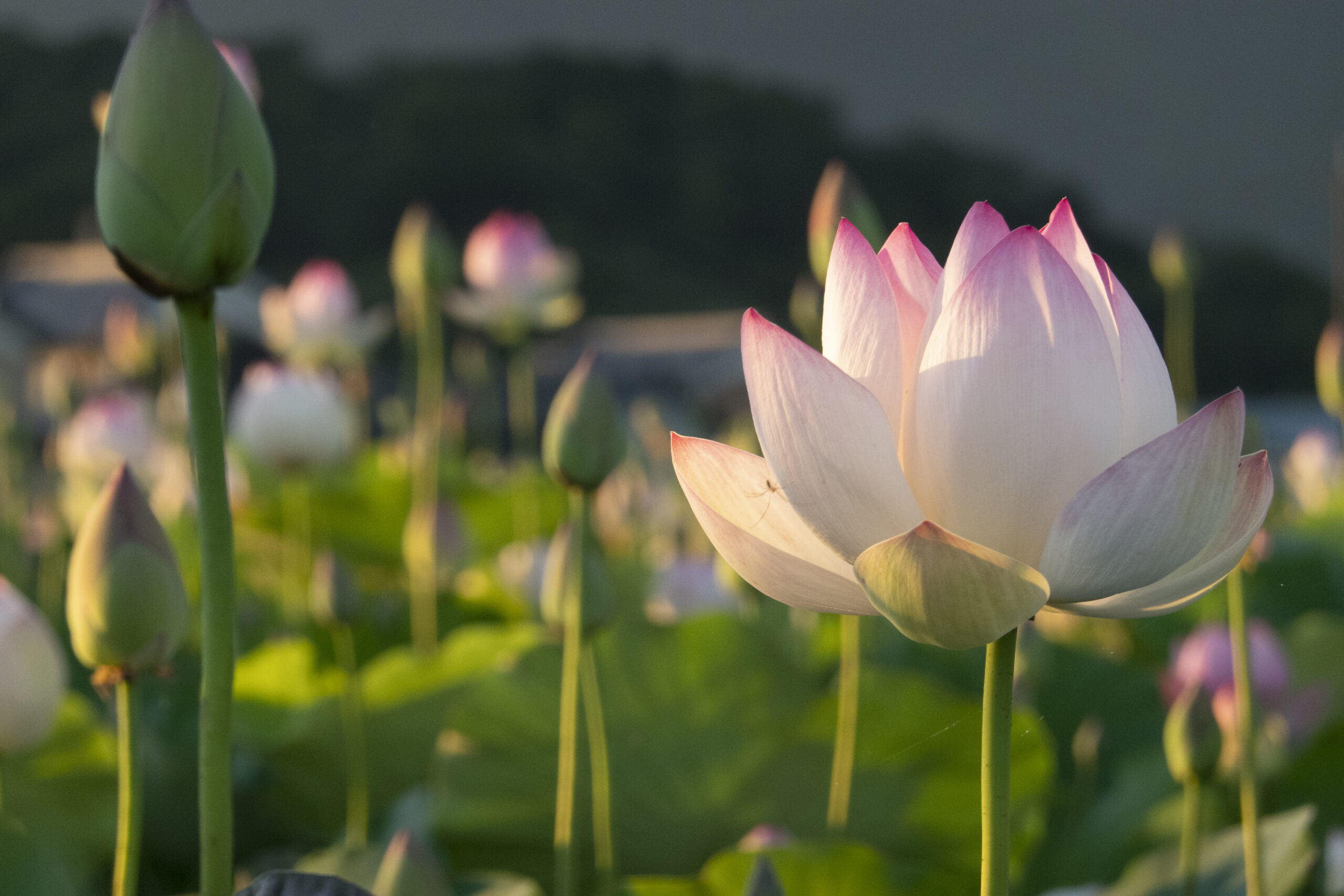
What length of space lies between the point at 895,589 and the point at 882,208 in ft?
38.4

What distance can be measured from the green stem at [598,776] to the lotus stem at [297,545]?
0.43 m

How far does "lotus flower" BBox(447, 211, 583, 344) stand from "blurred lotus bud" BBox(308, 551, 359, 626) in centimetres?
A: 67

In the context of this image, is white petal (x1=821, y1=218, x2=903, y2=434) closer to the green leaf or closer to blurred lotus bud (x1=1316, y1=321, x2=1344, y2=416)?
the green leaf

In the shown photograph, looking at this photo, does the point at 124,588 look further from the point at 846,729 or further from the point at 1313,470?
the point at 1313,470

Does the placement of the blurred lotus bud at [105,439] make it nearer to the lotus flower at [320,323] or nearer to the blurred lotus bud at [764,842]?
the lotus flower at [320,323]

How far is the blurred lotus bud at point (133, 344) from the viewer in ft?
3.87

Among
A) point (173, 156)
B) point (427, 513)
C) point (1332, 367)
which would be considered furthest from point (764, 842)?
point (1332, 367)

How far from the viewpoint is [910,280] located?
0.22 m

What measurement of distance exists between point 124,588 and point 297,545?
818mm

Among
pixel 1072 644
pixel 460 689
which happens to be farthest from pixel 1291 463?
pixel 460 689

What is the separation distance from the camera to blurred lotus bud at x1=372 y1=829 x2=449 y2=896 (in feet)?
0.86

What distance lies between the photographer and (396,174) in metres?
12.1

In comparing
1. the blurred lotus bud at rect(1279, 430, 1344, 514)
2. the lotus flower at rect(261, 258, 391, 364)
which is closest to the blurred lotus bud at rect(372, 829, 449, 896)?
the lotus flower at rect(261, 258, 391, 364)

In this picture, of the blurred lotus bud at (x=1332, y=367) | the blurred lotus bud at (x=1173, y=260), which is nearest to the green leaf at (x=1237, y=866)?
the blurred lotus bud at (x=1332, y=367)
